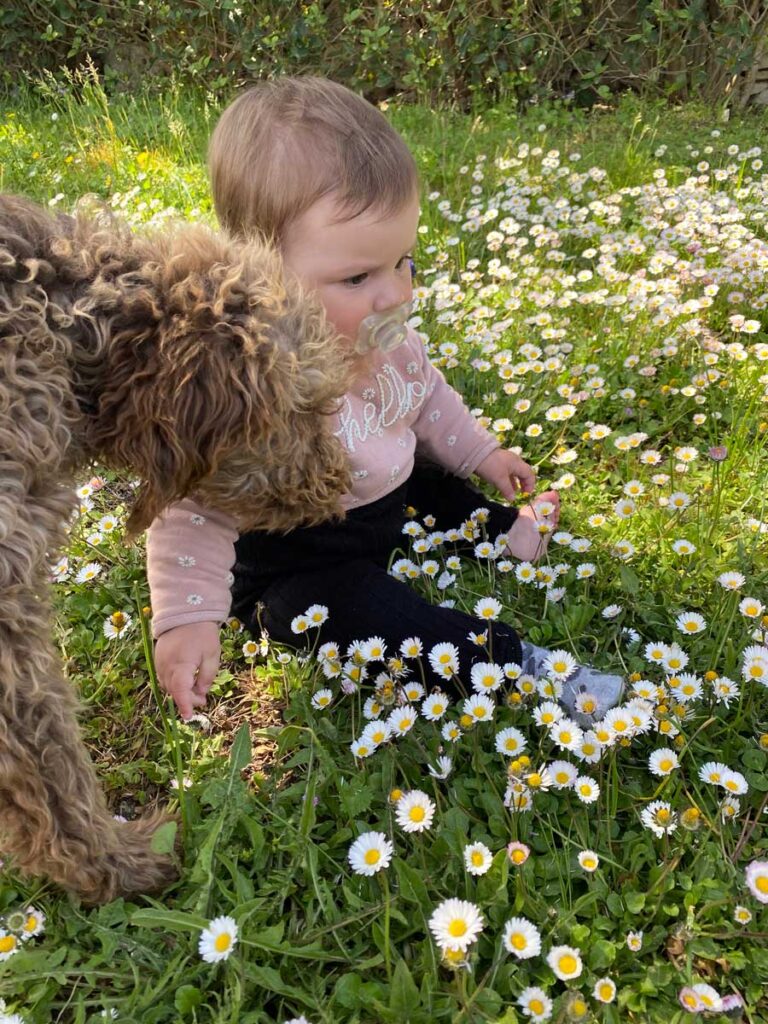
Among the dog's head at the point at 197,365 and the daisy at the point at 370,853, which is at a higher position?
the dog's head at the point at 197,365

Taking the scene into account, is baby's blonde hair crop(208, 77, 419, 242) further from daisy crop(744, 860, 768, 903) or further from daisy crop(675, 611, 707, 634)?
daisy crop(744, 860, 768, 903)

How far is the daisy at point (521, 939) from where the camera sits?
1455 millimetres

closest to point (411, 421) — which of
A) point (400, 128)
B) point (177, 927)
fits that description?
point (177, 927)

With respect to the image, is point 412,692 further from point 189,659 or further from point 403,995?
point 403,995

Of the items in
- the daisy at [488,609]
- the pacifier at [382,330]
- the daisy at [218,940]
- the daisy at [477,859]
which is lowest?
the daisy at [488,609]

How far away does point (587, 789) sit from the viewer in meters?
1.72

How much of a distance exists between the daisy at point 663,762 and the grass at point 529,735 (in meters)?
0.04

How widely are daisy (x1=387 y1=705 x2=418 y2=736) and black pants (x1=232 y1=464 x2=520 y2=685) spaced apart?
12.3 inches

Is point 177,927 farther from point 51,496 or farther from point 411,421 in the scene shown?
point 411,421

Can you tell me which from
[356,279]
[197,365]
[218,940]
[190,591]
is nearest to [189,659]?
[190,591]

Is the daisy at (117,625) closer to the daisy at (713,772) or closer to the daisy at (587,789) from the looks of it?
the daisy at (587,789)

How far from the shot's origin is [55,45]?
29.6 feet

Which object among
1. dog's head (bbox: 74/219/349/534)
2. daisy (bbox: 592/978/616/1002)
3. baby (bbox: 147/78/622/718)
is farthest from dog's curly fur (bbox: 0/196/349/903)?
daisy (bbox: 592/978/616/1002)

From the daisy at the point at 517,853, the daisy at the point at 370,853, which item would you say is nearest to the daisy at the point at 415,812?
the daisy at the point at 370,853
